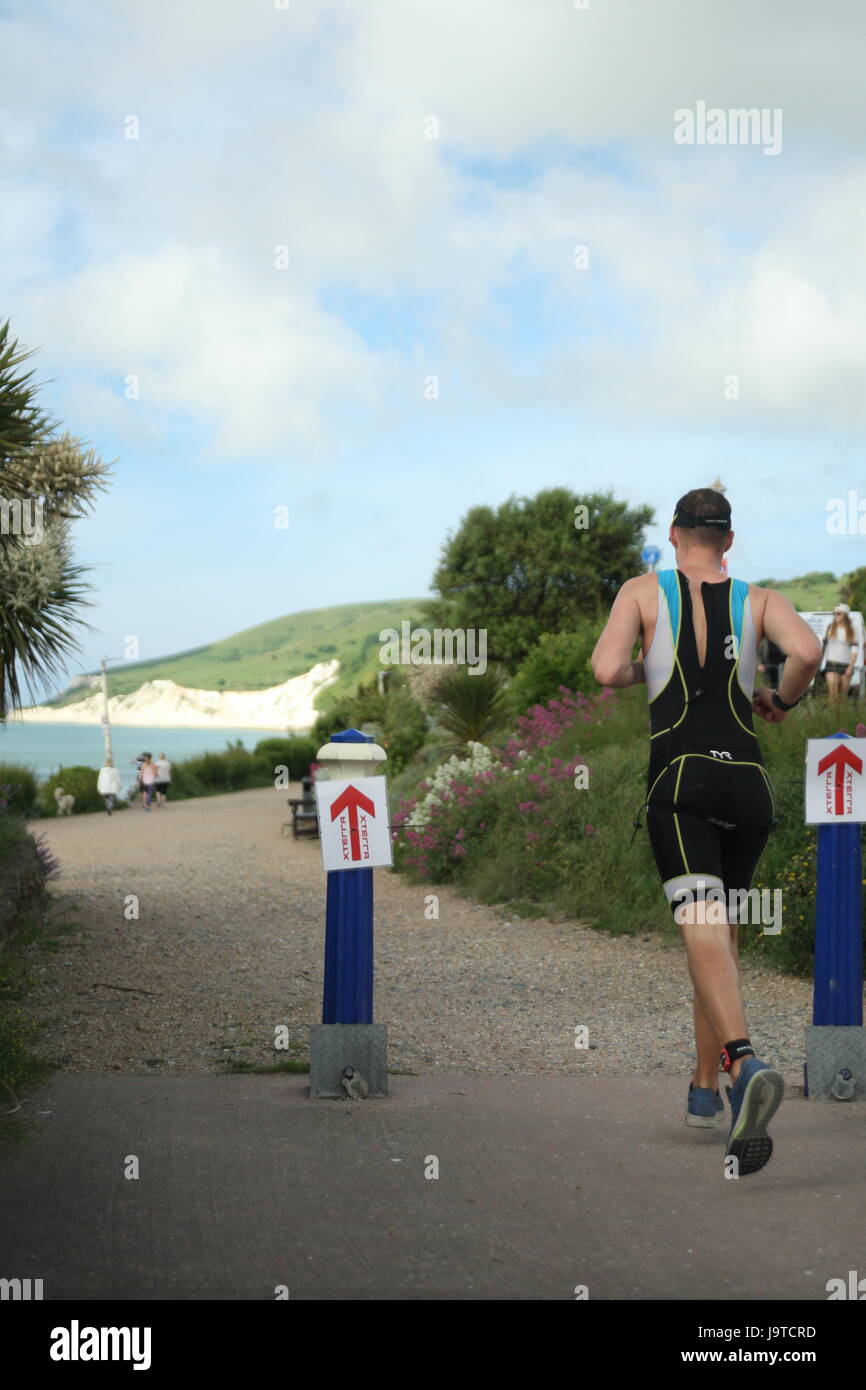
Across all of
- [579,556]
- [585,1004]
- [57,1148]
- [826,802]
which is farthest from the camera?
[579,556]

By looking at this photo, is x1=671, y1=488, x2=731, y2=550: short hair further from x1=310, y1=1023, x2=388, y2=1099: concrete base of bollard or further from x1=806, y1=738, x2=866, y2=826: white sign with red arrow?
x1=310, y1=1023, x2=388, y2=1099: concrete base of bollard

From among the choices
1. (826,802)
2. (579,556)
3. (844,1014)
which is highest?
(579,556)

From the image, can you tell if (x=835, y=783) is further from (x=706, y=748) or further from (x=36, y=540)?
(x=36, y=540)

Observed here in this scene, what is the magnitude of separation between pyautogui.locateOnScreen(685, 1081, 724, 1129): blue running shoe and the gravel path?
1.73m

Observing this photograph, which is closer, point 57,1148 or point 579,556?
point 57,1148

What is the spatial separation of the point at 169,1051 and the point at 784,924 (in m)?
4.16

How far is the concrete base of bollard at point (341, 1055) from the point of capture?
5.09m

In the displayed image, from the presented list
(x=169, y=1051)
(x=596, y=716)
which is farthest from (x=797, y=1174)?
(x=596, y=716)

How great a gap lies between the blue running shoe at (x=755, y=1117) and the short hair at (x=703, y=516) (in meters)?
1.60

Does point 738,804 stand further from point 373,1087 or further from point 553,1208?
point 373,1087

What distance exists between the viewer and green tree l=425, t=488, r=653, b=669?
97.0 feet

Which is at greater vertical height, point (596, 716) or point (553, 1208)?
point (596, 716)

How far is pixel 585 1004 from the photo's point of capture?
27.2ft

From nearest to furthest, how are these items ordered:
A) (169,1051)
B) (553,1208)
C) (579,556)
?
(553,1208), (169,1051), (579,556)
